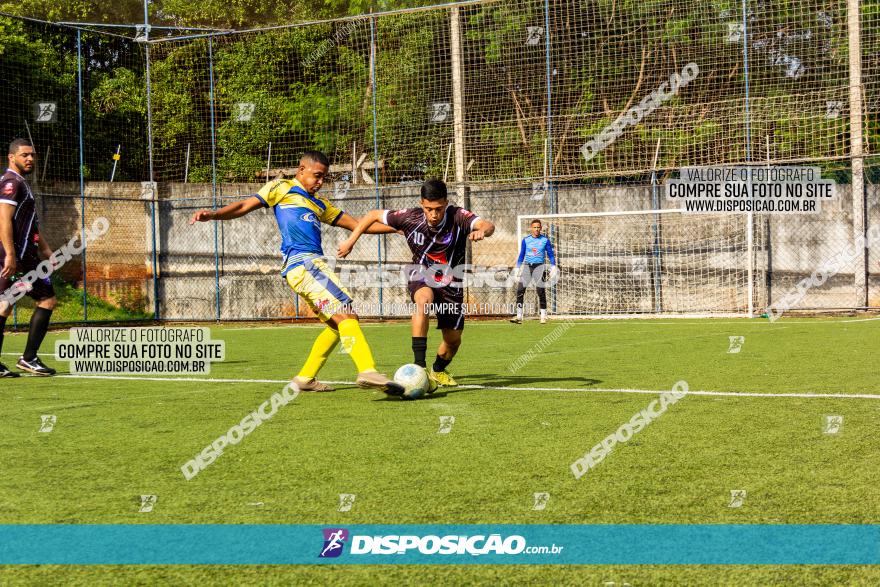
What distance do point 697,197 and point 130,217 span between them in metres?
13.8

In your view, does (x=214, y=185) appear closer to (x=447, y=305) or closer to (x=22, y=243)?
(x=22, y=243)

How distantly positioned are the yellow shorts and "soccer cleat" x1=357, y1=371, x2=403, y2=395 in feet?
2.61

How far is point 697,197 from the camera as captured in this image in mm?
21438

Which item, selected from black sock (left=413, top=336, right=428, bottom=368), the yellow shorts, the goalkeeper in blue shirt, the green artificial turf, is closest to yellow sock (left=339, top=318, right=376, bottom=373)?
the yellow shorts

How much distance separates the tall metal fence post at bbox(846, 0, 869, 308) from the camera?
19969mm

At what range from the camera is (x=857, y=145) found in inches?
793

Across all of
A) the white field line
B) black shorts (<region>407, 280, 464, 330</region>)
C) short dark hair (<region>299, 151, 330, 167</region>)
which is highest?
short dark hair (<region>299, 151, 330, 167</region>)

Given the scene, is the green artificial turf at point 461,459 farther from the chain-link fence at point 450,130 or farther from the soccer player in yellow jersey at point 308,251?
the chain-link fence at point 450,130

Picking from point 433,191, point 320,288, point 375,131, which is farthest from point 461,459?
point 375,131

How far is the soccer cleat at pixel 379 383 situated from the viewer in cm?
715

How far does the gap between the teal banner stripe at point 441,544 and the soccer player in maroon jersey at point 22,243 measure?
6444 mm

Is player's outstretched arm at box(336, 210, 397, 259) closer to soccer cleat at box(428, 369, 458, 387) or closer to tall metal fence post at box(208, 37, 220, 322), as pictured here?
soccer cleat at box(428, 369, 458, 387)

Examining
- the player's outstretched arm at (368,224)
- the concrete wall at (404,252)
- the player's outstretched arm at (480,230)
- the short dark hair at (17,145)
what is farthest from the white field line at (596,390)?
the concrete wall at (404,252)

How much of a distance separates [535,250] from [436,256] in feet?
→ 38.5
